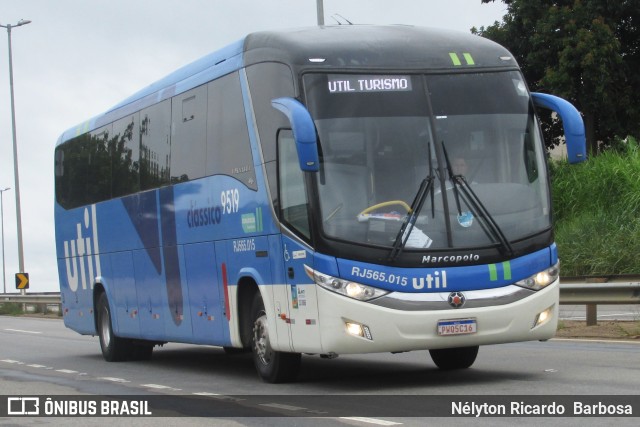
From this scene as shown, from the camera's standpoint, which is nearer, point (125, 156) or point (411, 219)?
→ point (411, 219)

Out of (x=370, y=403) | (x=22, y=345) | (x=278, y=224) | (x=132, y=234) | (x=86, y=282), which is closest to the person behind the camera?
(x=370, y=403)

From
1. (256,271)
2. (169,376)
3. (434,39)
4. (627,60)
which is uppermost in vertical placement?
(627,60)

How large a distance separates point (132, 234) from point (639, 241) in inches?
560

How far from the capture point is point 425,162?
12102mm

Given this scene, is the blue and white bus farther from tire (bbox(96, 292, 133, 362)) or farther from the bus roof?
tire (bbox(96, 292, 133, 362))

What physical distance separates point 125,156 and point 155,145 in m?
1.52

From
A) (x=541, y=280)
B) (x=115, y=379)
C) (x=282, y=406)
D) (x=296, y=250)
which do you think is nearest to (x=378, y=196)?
(x=296, y=250)

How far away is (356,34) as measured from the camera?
12.9m

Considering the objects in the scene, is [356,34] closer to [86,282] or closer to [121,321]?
[121,321]

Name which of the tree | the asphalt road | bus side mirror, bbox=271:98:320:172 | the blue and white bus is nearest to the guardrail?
the asphalt road

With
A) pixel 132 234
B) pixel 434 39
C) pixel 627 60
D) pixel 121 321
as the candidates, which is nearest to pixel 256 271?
pixel 434 39

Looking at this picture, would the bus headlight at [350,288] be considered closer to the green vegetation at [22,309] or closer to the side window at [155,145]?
the side window at [155,145]

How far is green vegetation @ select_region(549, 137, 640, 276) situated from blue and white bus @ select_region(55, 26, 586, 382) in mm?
15102

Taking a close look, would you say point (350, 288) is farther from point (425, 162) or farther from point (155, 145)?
point (155, 145)
